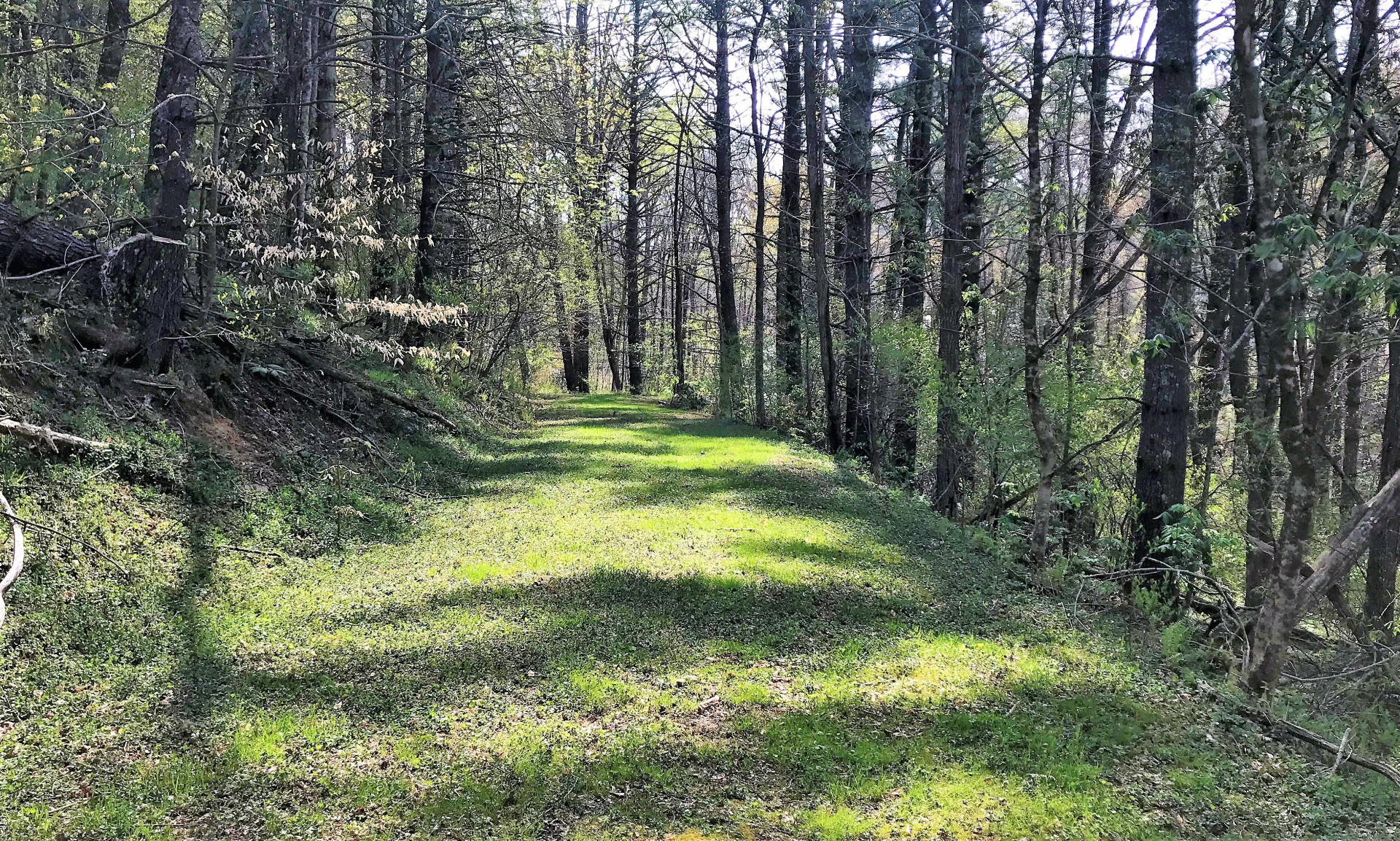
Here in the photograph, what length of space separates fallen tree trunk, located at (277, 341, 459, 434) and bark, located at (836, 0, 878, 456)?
7.52m

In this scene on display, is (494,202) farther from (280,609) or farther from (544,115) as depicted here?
(280,609)

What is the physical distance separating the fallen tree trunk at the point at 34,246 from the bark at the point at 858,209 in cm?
1087

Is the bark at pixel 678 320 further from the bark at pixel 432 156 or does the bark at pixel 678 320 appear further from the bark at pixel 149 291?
the bark at pixel 149 291

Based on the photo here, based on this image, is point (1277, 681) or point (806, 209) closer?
point (1277, 681)

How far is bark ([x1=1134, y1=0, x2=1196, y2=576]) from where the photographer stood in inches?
284

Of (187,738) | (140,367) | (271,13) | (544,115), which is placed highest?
(271,13)

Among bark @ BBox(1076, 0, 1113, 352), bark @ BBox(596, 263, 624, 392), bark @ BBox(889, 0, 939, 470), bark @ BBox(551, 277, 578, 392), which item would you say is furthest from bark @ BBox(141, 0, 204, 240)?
bark @ BBox(596, 263, 624, 392)

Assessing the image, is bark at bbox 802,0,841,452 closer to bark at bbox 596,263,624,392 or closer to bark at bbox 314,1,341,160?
bark at bbox 314,1,341,160

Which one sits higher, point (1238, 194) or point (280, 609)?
point (1238, 194)

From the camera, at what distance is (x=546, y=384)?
27516mm

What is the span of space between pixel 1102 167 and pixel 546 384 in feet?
70.7

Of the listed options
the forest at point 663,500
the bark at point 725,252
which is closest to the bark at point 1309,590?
the forest at point 663,500

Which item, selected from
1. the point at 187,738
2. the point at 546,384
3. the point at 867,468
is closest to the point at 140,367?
the point at 187,738

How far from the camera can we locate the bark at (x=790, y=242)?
17297mm
